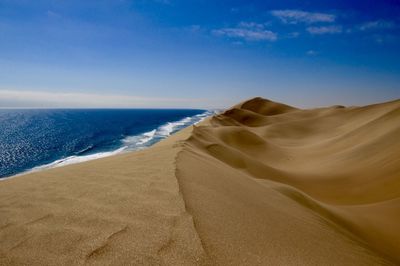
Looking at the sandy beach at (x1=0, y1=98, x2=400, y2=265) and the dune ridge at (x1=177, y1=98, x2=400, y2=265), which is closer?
the sandy beach at (x1=0, y1=98, x2=400, y2=265)

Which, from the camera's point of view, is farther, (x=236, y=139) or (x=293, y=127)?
(x=293, y=127)

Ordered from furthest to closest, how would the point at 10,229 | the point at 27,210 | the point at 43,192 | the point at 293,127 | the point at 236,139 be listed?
1. the point at 293,127
2. the point at 236,139
3. the point at 43,192
4. the point at 27,210
5. the point at 10,229

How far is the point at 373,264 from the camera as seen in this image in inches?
164

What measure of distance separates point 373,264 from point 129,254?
3910 millimetres

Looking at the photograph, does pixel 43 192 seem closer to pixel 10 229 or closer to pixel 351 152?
pixel 10 229

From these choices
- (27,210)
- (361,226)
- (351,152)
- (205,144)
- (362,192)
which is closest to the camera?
(27,210)

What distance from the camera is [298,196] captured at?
765 centimetres

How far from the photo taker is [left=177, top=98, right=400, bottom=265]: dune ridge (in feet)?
10.4

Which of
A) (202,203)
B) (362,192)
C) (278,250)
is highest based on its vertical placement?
(202,203)

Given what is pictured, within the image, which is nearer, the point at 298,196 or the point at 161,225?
the point at 161,225

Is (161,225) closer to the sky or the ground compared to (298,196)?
closer to the sky

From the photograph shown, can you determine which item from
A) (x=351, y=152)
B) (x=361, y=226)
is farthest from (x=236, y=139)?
(x=361, y=226)

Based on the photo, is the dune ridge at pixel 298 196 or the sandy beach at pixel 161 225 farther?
the dune ridge at pixel 298 196

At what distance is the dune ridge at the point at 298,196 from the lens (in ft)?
10.4
